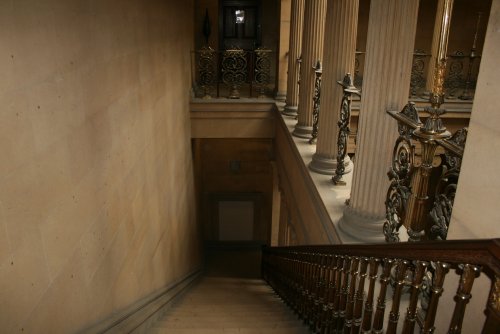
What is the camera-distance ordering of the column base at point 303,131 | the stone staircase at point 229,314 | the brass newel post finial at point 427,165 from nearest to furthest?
the brass newel post finial at point 427,165, the stone staircase at point 229,314, the column base at point 303,131

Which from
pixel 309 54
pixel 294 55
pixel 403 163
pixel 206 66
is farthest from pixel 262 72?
pixel 403 163

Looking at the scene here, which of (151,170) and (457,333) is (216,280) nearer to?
(151,170)

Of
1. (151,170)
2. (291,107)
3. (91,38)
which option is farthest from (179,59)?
(91,38)

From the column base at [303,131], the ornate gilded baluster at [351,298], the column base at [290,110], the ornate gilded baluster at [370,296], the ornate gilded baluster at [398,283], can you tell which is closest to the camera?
the ornate gilded baluster at [398,283]

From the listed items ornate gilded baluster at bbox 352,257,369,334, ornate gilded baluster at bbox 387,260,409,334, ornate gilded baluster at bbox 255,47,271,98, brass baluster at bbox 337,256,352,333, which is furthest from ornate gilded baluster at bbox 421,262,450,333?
ornate gilded baluster at bbox 255,47,271,98

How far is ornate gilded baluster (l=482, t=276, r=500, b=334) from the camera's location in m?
1.23

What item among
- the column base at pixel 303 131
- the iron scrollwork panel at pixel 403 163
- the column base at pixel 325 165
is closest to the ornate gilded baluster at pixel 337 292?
the iron scrollwork panel at pixel 403 163

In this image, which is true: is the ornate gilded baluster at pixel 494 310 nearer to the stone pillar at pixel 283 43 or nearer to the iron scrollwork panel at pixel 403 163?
the iron scrollwork panel at pixel 403 163

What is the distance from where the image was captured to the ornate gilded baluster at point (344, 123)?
4.22m

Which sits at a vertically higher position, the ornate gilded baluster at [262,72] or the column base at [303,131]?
the ornate gilded baluster at [262,72]

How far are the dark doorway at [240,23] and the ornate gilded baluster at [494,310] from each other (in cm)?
1236

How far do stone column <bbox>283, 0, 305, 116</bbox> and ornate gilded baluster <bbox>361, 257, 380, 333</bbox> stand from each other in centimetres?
624

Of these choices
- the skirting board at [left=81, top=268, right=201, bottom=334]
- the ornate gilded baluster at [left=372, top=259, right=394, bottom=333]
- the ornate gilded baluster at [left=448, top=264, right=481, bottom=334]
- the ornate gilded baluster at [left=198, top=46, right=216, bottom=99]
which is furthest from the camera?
the ornate gilded baluster at [left=198, top=46, right=216, bottom=99]

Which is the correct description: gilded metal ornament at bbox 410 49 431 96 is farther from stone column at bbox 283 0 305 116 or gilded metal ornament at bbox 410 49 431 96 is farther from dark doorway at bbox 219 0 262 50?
dark doorway at bbox 219 0 262 50
